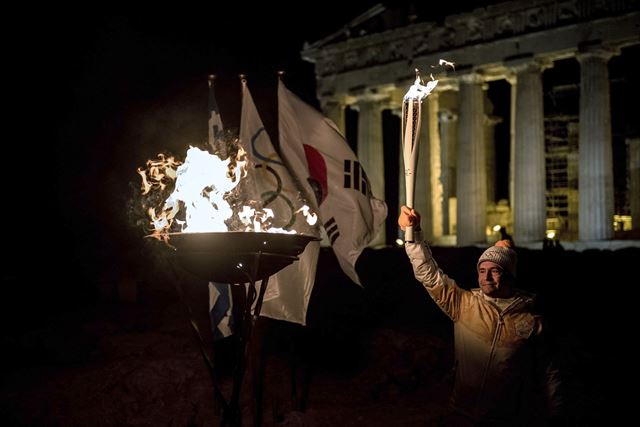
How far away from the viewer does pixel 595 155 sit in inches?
1216

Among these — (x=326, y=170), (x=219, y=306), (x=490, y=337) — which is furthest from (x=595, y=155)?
(x=490, y=337)

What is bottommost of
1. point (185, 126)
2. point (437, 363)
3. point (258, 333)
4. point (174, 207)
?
point (437, 363)

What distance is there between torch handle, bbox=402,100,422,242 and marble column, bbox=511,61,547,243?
94.1 feet

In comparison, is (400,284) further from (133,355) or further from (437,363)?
(133,355)

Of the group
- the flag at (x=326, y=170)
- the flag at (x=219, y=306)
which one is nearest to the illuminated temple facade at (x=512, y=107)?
the flag at (x=326, y=170)

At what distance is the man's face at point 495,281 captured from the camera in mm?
5352

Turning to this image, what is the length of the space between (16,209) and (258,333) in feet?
68.7

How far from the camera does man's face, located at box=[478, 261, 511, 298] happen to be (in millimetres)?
5352

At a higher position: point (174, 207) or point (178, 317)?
point (174, 207)

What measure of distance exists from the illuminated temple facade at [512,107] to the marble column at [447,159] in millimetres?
77

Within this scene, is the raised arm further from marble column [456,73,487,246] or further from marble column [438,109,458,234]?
marble column [438,109,458,234]

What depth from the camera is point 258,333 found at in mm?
8836

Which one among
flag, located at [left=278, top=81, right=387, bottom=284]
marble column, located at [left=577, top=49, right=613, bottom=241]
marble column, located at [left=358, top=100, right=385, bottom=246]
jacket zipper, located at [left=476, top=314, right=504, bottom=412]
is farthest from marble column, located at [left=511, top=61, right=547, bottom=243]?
jacket zipper, located at [left=476, top=314, right=504, bottom=412]

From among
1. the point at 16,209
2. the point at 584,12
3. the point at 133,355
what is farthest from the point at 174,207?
the point at 584,12
